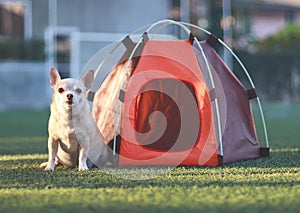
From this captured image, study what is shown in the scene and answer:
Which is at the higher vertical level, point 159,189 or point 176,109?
point 176,109

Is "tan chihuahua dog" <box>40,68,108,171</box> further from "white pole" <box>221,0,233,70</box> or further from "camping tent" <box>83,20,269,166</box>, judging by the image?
"white pole" <box>221,0,233,70</box>

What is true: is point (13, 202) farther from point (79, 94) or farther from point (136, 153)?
point (136, 153)

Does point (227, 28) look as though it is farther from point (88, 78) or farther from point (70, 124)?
point (70, 124)

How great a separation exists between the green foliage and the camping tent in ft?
40.2

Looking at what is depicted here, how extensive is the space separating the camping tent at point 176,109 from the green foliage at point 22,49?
12.3 metres

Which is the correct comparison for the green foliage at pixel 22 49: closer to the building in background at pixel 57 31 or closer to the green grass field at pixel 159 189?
the building in background at pixel 57 31

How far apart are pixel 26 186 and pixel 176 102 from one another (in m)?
1.87

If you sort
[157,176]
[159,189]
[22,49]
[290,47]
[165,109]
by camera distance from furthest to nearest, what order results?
[290,47], [22,49], [165,109], [157,176], [159,189]

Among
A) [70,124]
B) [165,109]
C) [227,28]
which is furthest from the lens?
[227,28]

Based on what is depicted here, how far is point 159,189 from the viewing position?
11.6 feet

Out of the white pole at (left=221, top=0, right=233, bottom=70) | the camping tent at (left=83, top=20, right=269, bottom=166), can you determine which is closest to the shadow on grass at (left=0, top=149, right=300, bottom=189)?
the camping tent at (left=83, top=20, right=269, bottom=166)

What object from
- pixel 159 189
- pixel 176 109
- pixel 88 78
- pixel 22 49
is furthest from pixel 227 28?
pixel 159 189

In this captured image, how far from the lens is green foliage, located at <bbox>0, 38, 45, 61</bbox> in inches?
675

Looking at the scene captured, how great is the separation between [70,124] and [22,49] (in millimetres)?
13351
